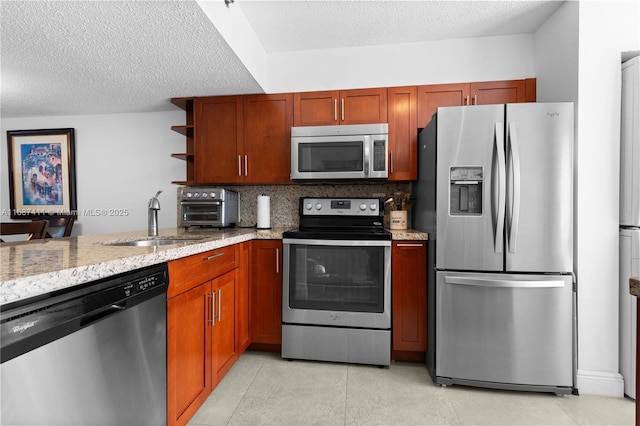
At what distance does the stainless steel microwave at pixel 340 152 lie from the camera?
2414mm

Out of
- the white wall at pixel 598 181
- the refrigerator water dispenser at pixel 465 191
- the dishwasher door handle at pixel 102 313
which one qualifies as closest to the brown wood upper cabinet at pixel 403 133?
the refrigerator water dispenser at pixel 465 191

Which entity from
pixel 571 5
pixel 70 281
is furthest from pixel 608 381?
pixel 70 281

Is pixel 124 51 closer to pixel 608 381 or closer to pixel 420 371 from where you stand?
pixel 420 371

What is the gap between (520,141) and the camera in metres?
1.86

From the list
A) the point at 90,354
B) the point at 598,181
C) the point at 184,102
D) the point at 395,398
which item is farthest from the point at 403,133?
the point at 90,354

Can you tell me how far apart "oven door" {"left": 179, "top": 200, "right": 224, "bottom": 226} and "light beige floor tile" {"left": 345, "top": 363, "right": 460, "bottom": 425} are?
1630mm

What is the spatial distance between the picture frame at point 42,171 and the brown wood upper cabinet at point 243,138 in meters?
1.76

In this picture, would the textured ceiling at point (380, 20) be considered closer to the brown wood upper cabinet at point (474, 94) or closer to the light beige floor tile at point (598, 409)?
the brown wood upper cabinet at point (474, 94)

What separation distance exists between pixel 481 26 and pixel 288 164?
1903 mm

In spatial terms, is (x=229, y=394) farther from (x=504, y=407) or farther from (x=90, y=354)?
(x=504, y=407)

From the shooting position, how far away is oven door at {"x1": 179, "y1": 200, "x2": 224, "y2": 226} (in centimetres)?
263

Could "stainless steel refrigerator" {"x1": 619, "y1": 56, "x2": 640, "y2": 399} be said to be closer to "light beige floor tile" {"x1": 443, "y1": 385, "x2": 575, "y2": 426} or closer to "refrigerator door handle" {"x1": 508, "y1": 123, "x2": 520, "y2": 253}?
"light beige floor tile" {"x1": 443, "y1": 385, "x2": 575, "y2": 426}

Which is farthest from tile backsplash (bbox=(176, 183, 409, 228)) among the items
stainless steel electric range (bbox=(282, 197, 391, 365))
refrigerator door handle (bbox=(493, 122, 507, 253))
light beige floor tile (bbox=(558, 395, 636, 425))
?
light beige floor tile (bbox=(558, 395, 636, 425))

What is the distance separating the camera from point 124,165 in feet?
10.8
